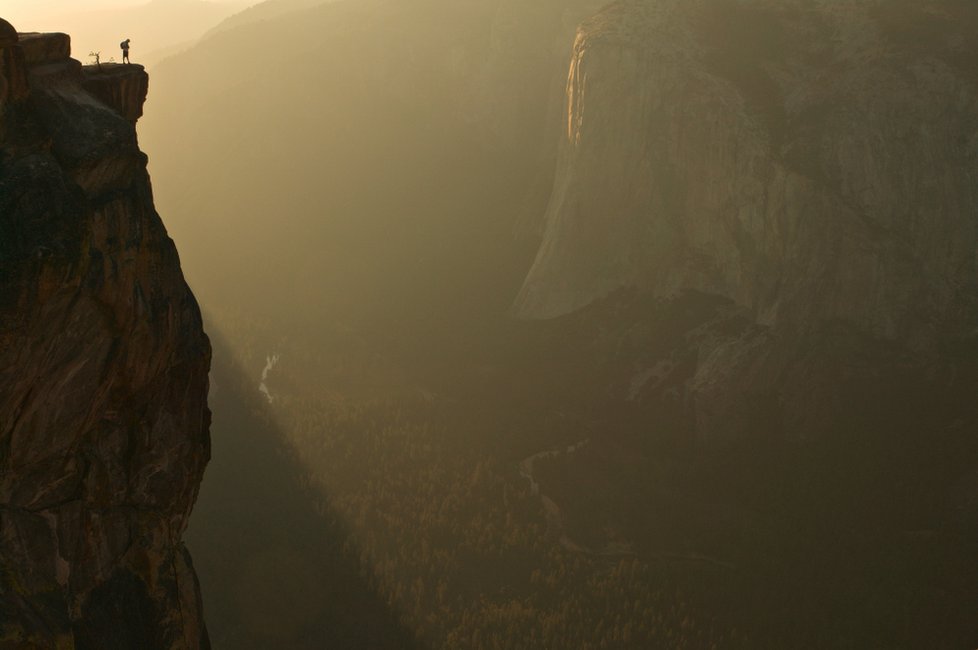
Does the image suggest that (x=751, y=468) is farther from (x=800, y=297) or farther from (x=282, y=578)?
(x=282, y=578)

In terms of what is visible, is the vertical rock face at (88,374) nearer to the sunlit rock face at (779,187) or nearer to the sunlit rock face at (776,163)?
the sunlit rock face at (779,187)

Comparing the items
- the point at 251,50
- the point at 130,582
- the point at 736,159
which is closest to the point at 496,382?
the point at 736,159

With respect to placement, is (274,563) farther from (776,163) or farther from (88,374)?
(776,163)

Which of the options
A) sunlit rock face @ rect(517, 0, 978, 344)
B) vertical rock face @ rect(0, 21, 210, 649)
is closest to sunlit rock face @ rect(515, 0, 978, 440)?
sunlit rock face @ rect(517, 0, 978, 344)

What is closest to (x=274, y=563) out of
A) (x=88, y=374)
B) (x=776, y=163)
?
(x=88, y=374)

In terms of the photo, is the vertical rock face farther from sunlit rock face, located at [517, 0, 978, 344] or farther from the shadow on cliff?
sunlit rock face, located at [517, 0, 978, 344]

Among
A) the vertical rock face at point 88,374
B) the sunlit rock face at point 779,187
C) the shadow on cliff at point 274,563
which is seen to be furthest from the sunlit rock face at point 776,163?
the vertical rock face at point 88,374
